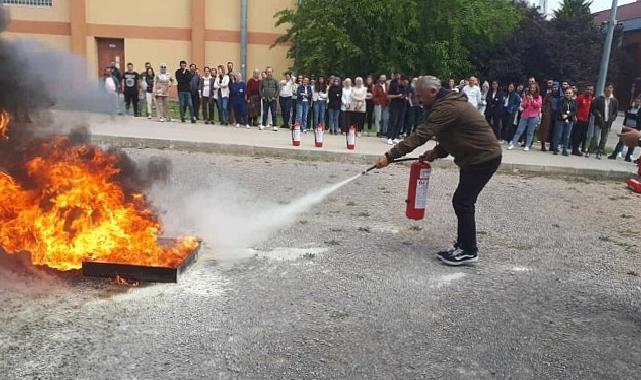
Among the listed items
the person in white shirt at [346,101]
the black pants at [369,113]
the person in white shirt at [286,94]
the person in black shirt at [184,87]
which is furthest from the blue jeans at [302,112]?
the person in black shirt at [184,87]

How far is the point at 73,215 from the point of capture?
15.9 feet

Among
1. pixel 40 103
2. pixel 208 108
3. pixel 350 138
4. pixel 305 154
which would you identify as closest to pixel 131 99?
pixel 208 108

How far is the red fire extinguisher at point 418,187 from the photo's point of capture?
18.6 ft

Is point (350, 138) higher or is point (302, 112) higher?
point (302, 112)

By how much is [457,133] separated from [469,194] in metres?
0.62

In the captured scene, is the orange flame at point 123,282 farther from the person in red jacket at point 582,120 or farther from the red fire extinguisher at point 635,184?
the person in red jacket at point 582,120

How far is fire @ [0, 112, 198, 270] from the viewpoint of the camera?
4.77 meters

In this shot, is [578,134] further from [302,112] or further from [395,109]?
[302,112]

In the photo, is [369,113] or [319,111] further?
[369,113]

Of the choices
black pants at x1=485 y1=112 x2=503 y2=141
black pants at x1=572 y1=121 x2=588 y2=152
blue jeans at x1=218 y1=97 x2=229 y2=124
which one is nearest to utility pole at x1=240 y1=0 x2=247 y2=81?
blue jeans at x1=218 y1=97 x2=229 y2=124

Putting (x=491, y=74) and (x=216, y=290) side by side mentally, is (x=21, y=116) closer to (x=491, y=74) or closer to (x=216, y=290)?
(x=216, y=290)

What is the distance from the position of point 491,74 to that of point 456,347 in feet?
64.3

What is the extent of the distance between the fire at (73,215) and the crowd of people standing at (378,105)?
8.88 m

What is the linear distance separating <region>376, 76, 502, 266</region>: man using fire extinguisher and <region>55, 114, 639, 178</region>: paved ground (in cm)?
635
